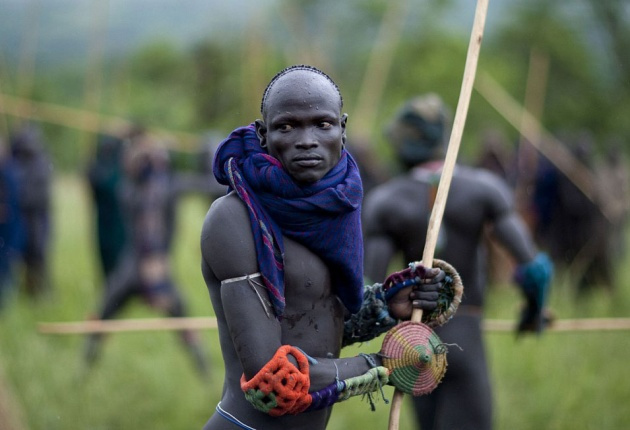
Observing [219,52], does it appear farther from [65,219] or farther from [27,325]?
[27,325]

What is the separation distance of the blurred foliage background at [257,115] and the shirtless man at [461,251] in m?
1.85

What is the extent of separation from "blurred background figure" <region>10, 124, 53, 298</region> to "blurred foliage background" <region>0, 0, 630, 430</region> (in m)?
0.34

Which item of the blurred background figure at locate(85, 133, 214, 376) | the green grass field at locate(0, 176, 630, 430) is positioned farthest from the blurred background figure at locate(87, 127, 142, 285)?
the blurred background figure at locate(85, 133, 214, 376)

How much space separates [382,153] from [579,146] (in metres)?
16.1

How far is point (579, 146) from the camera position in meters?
12.8

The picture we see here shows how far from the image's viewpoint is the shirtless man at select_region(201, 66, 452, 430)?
281cm

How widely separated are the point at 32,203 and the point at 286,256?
9.09 meters

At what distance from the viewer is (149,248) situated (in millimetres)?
7688

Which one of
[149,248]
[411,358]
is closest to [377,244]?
[411,358]

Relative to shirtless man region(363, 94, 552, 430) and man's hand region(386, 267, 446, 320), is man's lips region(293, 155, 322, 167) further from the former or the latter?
shirtless man region(363, 94, 552, 430)

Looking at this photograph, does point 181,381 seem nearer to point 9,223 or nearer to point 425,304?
point 9,223

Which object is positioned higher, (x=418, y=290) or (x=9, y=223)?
(x=9, y=223)

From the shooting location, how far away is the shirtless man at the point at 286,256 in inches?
111

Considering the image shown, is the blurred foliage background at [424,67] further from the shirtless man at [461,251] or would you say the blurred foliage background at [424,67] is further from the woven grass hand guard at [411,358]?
the woven grass hand guard at [411,358]
